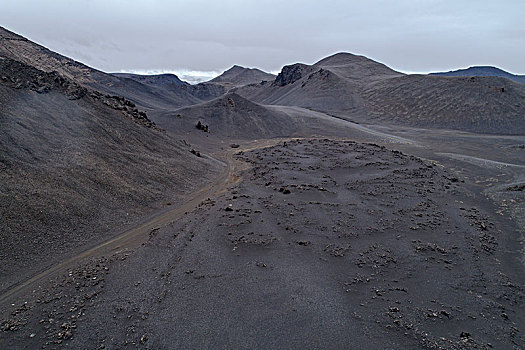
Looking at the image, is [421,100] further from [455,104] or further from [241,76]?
[241,76]

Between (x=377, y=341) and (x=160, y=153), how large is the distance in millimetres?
12513

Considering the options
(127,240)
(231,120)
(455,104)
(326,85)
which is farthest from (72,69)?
(455,104)

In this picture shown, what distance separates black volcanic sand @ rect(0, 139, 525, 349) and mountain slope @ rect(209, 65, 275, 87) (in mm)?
145853

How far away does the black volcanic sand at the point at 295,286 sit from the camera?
16.9ft

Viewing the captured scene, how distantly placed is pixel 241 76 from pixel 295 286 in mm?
162362

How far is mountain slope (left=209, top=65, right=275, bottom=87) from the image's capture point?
151025mm

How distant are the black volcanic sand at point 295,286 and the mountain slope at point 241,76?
479 ft

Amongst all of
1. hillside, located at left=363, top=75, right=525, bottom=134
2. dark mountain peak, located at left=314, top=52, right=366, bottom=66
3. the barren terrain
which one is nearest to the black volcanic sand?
the barren terrain

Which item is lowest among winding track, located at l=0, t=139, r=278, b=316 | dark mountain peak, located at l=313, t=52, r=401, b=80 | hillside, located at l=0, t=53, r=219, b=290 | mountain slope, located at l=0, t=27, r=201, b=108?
winding track, located at l=0, t=139, r=278, b=316

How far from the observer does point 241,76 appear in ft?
521

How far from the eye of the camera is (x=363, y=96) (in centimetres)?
5753

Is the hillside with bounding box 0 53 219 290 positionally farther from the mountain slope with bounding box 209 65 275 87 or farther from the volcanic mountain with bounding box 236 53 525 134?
the mountain slope with bounding box 209 65 275 87

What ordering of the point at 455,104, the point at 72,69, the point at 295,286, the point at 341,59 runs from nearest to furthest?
1. the point at 295,286
2. the point at 455,104
3. the point at 72,69
4. the point at 341,59

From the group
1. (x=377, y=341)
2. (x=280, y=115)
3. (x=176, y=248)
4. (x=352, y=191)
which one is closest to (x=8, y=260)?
(x=176, y=248)
